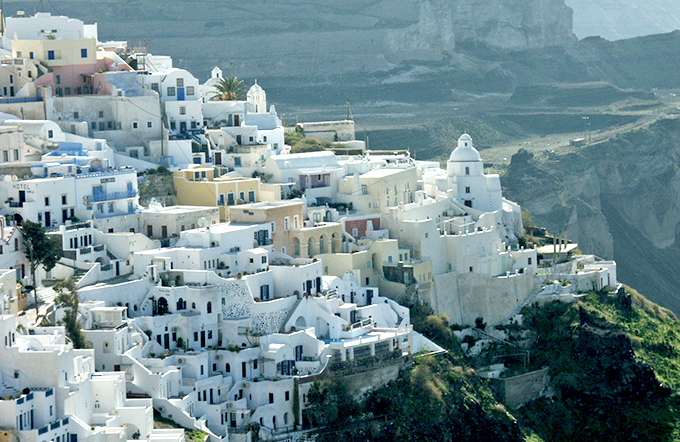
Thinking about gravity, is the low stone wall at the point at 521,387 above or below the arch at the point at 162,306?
below

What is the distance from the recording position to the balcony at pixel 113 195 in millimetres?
65562

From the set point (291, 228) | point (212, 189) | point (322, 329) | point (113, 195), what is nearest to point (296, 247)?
point (291, 228)

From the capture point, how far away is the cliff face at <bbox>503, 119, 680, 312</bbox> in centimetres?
12531

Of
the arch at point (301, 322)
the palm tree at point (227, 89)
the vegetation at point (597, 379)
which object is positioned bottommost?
the vegetation at point (597, 379)

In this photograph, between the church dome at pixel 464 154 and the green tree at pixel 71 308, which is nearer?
the green tree at pixel 71 308

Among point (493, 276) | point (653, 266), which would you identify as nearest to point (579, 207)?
point (653, 266)

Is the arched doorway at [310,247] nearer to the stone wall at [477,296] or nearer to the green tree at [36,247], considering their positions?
the stone wall at [477,296]

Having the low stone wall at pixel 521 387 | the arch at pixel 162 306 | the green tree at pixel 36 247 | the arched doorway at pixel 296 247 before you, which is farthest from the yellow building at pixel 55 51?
the low stone wall at pixel 521 387

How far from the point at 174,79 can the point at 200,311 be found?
2044 cm

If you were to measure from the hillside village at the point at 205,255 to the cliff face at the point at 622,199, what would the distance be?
1667 inches

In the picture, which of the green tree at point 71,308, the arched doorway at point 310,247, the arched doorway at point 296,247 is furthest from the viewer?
the arched doorway at point 310,247

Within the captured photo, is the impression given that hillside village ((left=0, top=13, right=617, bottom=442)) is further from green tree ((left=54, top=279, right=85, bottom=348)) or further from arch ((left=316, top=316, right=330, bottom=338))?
green tree ((left=54, top=279, right=85, bottom=348))

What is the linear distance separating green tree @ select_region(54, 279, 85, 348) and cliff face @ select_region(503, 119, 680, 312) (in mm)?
68867

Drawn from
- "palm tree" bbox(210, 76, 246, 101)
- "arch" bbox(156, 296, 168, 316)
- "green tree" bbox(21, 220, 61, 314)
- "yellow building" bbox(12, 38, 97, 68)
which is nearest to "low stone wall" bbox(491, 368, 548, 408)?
"arch" bbox(156, 296, 168, 316)
